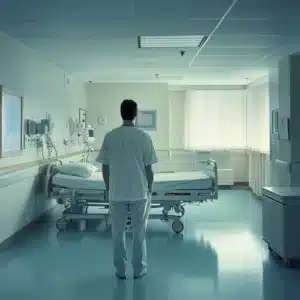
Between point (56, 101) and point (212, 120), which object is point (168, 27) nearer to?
point (56, 101)

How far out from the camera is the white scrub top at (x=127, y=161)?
3.76 metres

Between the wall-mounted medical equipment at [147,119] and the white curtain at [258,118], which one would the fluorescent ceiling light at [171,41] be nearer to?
the white curtain at [258,118]

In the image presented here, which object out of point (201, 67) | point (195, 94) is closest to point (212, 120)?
point (195, 94)

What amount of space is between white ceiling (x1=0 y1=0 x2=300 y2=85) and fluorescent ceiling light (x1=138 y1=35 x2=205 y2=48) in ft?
0.43

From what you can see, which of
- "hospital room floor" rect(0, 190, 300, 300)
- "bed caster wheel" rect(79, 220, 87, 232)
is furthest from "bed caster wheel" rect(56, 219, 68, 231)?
"bed caster wheel" rect(79, 220, 87, 232)

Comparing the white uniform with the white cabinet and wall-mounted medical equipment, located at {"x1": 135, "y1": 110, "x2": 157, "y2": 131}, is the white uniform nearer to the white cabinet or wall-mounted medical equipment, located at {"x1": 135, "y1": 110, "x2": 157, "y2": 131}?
the white cabinet

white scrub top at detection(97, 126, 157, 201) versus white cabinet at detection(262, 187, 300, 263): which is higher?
white scrub top at detection(97, 126, 157, 201)

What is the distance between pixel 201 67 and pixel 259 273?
14.2 ft

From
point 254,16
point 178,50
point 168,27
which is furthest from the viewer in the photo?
point 178,50

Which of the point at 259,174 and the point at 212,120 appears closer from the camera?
the point at 259,174

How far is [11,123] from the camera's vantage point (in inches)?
207

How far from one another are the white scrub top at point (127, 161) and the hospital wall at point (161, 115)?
607 cm

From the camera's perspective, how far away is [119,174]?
379 centimetres

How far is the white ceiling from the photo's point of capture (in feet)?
13.1
